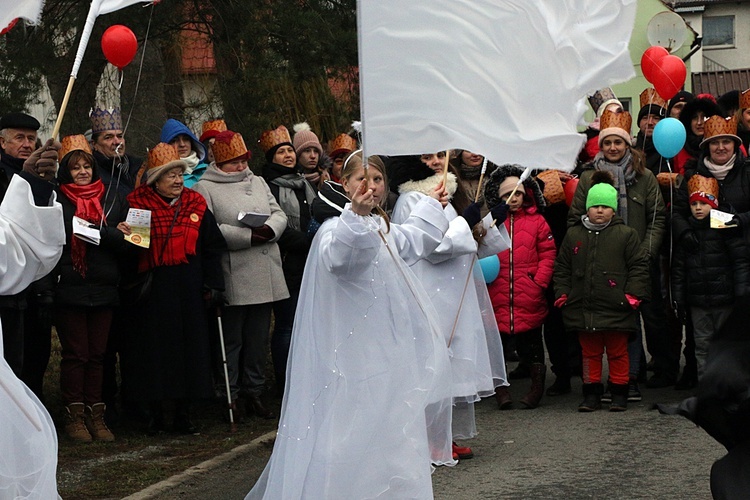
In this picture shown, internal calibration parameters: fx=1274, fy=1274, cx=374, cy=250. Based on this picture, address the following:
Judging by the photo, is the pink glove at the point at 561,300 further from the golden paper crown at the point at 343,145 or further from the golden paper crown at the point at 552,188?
the golden paper crown at the point at 343,145

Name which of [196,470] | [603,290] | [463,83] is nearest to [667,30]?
[603,290]

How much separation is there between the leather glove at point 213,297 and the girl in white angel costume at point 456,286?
1.53 m

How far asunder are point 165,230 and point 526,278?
3.05 meters

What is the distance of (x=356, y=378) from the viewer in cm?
611

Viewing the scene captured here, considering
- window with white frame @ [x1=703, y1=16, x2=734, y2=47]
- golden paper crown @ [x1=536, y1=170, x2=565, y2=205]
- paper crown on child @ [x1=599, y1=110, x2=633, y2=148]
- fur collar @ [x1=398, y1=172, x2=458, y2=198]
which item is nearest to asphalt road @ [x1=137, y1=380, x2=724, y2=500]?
fur collar @ [x1=398, y1=172, x2=458, y2=198]

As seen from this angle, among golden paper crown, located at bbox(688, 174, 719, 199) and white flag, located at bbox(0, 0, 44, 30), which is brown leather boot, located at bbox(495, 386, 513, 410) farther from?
white flag, located at bbox(0, 0, 44, 30)

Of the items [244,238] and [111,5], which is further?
[244,238]

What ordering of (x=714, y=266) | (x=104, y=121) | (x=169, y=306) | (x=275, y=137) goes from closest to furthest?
(x=169, y=306)
(x=104, y=121)
(x=714, y=266)
(x=275, y=137)

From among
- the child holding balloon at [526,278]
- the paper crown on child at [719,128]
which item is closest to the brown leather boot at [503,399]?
the child holding balloon at [526,278]

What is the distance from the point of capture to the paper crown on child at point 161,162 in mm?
8898

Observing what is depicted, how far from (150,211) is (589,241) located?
3.44 meters

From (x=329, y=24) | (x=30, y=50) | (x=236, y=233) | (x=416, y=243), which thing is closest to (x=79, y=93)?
(x=30, y=50)

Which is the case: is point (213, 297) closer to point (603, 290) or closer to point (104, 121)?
point (104, 121)

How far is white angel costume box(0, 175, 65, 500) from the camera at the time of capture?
4.98 m
